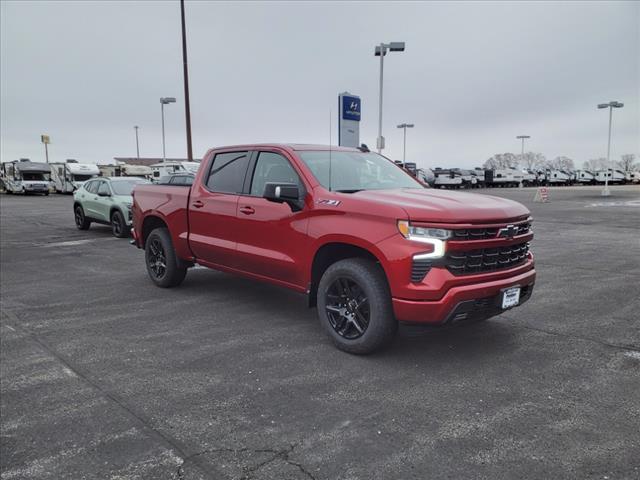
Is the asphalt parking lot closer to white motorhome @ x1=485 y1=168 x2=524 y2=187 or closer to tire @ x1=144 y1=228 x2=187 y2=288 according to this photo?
tire @ x1=144 y1=228 x2=187 y2=288

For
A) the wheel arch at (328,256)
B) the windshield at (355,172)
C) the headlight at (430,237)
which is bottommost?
the wheel arch at (328,256)

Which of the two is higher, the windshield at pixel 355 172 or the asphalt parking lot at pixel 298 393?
the windshield at pixel 355 172

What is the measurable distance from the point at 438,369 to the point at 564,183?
2602 inches

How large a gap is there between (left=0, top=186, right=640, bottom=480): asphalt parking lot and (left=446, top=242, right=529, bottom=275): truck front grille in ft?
2.46

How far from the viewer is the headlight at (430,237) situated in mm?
4102

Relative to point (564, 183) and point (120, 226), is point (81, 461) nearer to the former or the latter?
point (120, 226)

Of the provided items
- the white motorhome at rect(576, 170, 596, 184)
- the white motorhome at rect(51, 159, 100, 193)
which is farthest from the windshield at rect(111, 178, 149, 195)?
the white motorhome at rect(576, 170, 596, 184)

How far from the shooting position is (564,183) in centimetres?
6325

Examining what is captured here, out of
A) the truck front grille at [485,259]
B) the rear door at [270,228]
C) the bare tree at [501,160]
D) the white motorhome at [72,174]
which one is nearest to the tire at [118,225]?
the rear door at [270,228]

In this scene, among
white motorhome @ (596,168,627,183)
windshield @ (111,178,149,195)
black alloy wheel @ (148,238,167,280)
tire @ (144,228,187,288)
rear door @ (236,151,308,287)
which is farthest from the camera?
white motorhome @ (596,168,627,183)

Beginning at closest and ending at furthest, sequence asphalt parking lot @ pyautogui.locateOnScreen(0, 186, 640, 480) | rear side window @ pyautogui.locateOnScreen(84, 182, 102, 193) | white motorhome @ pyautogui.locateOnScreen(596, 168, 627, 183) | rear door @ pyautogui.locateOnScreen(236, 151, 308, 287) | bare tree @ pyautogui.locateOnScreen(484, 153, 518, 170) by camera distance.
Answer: asphalt parking lot @ pyautogui.locateOnScreen(0, 186, 640, 480), rear door @ pyautogui.locateOnScreen(236, 151, 308, 287), rear side window @ pyautogui.locateOnScreen(84, 182, 102, 193), white motorhome @ pyautogui.locateOnScreen(596, 168, 627, 183), bare tree @ pyautogui.locateOnScreen(484, 153, 518, 170)

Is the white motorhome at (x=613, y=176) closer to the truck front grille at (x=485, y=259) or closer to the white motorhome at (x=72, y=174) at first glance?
the white motorhome at (x=72, y=174)

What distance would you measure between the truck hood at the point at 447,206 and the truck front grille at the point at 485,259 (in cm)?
27

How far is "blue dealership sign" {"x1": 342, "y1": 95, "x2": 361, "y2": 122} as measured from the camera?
14811mm
